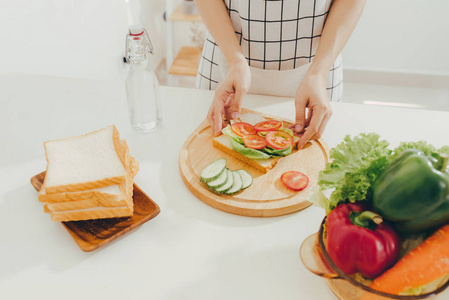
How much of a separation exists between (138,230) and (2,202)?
39cm

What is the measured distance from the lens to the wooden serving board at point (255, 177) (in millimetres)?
962

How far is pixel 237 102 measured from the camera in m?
1.23

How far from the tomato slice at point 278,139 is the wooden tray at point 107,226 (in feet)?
1.31

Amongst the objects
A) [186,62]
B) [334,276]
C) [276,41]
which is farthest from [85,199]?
[186,62]

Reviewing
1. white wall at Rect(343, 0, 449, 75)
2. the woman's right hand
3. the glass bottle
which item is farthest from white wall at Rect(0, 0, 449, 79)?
the woman's right hand

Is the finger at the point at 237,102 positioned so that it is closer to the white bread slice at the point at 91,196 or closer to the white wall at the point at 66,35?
the white bread slice at the point at 91,196

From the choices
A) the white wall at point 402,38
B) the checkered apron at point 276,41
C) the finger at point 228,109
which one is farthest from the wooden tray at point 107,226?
the white wall at point 402,38

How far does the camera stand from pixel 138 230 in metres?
0.92

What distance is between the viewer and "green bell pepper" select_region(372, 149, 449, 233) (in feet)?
1.98

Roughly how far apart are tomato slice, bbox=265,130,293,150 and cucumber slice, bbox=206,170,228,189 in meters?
0.18

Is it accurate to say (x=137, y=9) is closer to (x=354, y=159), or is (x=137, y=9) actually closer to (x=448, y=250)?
(x=354, y=159)

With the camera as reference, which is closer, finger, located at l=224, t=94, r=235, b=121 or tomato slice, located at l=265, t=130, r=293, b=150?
tomato slice, located at l=265, t=130, r=293, b=150

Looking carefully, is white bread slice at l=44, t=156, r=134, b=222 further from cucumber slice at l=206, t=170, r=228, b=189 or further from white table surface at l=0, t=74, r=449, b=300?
cucumber slice at l=206, t=170, r=228, b=189

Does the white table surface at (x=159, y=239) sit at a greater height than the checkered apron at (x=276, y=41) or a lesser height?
lesser
